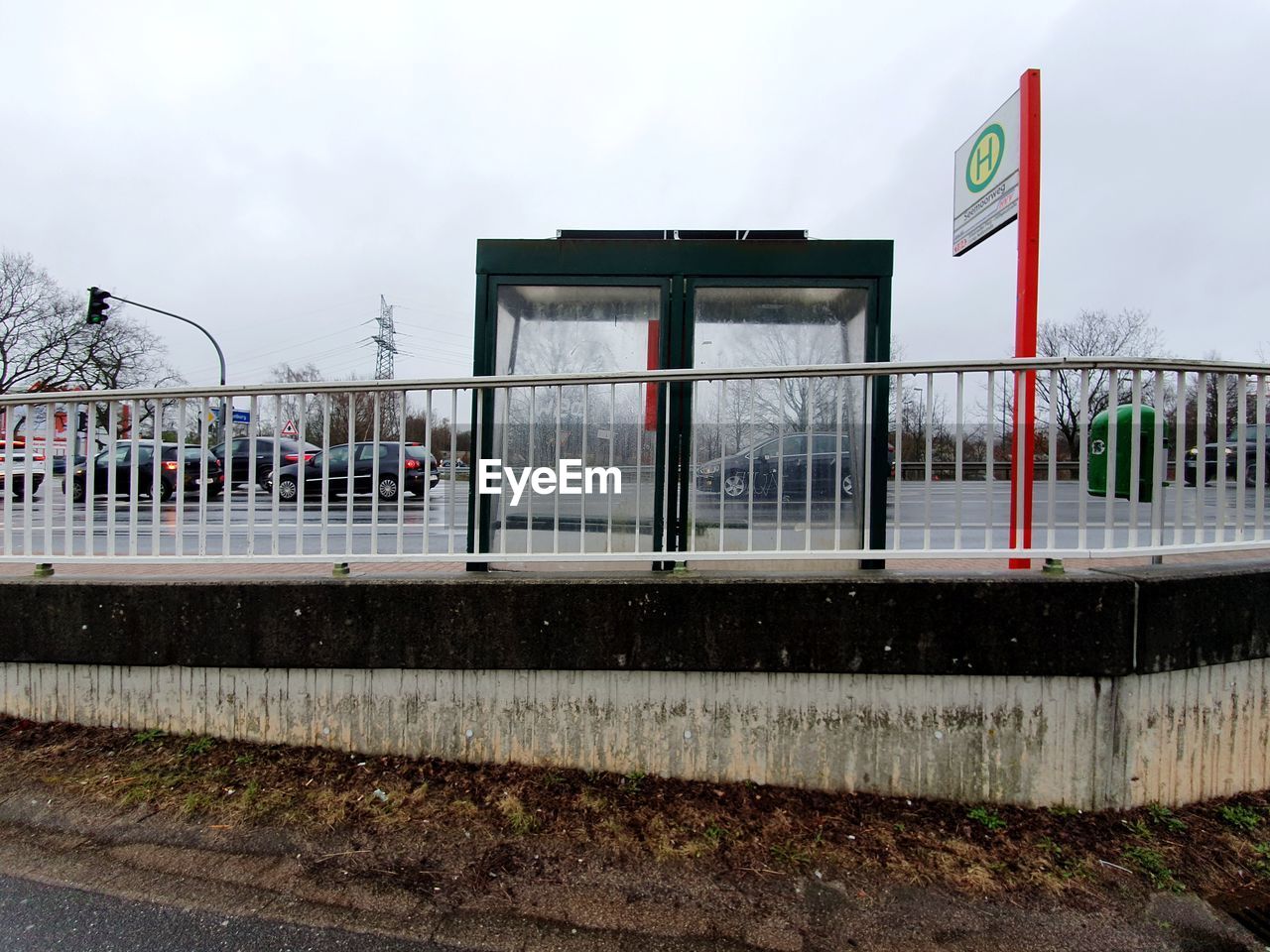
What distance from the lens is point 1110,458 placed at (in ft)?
9.60

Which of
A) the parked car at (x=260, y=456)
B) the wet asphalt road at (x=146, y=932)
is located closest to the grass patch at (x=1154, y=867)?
the wet asphalt road at (x=146, y=932)

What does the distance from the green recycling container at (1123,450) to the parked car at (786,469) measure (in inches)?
45.3

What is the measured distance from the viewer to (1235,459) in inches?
119

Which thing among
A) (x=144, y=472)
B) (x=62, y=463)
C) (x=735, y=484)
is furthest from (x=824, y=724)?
(x=62, y=463)

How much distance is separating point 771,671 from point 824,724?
13.4 inches

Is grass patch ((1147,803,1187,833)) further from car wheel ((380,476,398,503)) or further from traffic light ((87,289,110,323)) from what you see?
traffic light ((87,289,110,323))

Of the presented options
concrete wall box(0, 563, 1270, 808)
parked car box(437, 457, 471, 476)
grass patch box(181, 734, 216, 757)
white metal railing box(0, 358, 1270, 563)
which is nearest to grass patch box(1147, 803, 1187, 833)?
concrete wall box(0, 563, 1270, 808)

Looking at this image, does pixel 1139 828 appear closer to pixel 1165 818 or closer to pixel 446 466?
pixel 1165 818

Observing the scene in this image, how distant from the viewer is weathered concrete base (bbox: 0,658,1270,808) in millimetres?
2805

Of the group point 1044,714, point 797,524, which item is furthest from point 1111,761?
point 797,524

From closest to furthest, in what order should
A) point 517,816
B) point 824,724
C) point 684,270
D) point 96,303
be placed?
point 517,816
point 824,724
point 684,270
point 96,303

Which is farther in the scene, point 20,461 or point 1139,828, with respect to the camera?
point 20,461

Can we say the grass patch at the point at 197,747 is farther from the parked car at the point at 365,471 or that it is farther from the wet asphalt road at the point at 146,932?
the parked car at the point at 365,471

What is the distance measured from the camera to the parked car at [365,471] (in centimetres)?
306
